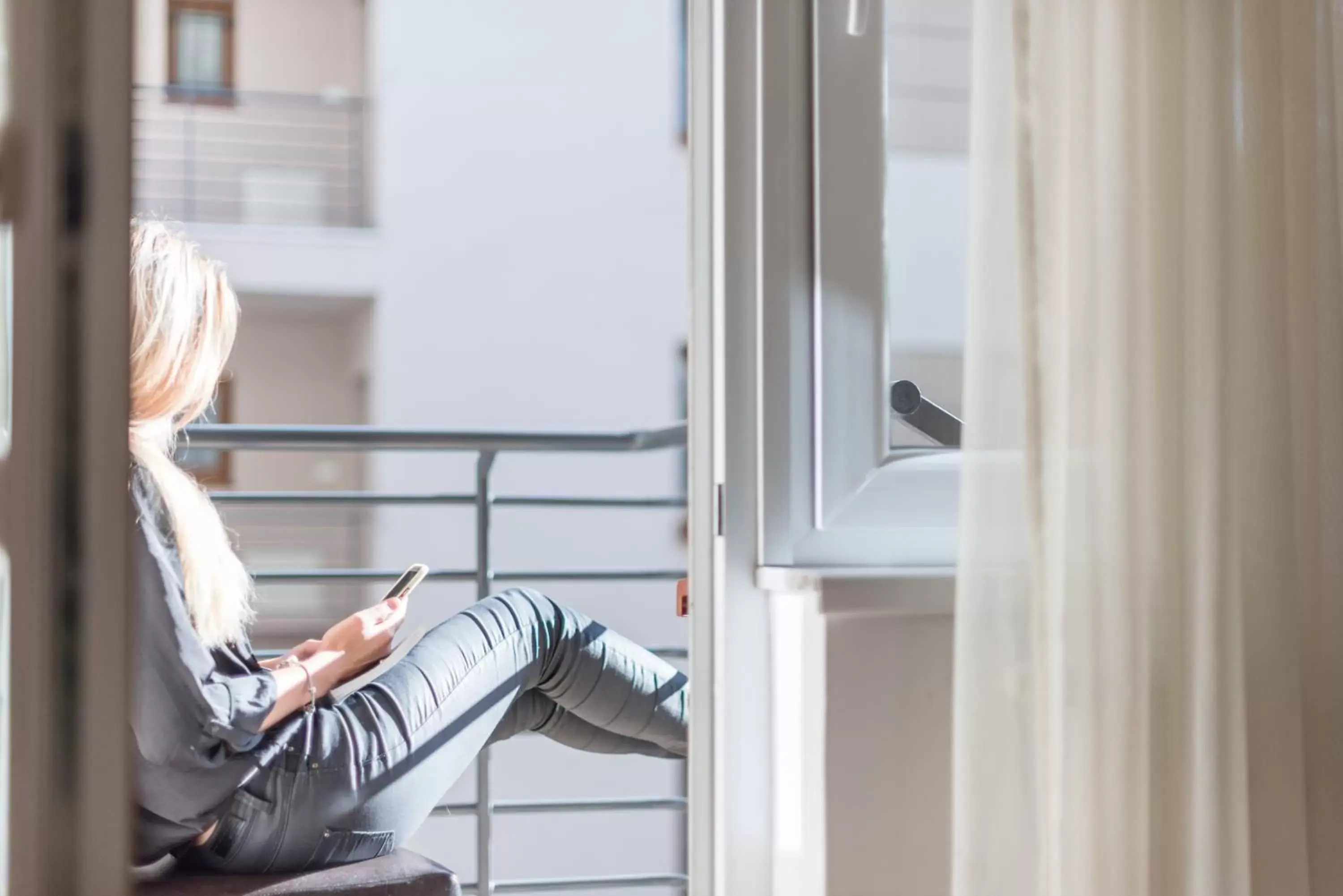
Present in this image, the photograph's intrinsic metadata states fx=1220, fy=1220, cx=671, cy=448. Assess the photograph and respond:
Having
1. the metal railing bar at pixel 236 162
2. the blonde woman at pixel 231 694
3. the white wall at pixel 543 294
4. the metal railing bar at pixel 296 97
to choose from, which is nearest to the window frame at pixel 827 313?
the blonde woman at pixel 231 694

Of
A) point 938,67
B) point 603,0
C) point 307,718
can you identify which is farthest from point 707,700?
point 603,0

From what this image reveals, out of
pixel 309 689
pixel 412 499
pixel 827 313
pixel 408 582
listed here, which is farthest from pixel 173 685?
pixel 412 499

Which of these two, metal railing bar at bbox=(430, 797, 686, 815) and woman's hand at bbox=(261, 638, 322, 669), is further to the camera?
metal railing bar at bbox=(430, 797, 686, 815)

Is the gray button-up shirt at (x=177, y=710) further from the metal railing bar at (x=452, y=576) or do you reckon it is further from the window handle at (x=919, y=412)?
the window handle at (x=919, y=412)

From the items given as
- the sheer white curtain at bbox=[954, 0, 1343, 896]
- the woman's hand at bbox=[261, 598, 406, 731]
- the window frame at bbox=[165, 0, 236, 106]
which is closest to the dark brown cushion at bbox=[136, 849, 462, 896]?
the woman's hand at bbox=[261, 598, 406, 731]

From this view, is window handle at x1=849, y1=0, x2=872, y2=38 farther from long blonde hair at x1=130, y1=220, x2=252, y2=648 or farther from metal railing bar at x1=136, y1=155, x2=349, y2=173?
metal railing bar at x1=136, y1=155, x2=349, y2=173

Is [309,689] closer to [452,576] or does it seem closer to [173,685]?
[173,685]

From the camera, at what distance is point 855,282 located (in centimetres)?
143

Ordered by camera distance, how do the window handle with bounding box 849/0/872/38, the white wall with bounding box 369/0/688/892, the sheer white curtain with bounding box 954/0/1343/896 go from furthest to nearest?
the white wall with bounding box 369/0/688/892, the window handle with bounding box 849/0/872/38, the sheer white curtain with bounding box 954/0/1343/896

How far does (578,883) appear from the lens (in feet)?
8.10

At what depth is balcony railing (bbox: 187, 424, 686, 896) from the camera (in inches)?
91.4

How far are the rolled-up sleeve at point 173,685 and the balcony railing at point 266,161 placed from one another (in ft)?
14.0

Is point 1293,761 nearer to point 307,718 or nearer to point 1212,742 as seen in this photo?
point 1212,742

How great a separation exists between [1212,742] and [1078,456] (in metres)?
0.30
